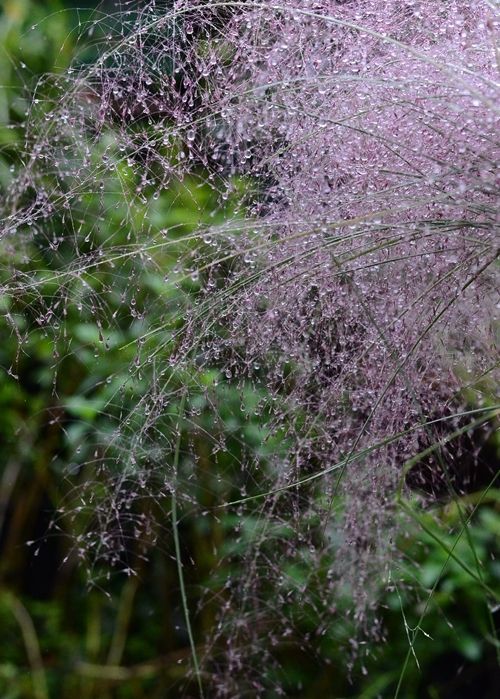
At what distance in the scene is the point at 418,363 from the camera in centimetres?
70

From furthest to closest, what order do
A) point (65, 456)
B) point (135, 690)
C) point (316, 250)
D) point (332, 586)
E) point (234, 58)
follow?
point (65, 456), point (135, 690), point (332, 586), point (234, 58), point (316, 250)

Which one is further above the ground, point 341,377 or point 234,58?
point 234,58

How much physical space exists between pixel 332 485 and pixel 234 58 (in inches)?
A: 14.6

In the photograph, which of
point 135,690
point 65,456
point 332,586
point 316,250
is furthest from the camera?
point 65,456

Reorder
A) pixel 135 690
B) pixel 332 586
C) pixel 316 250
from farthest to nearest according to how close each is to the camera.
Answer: pixel 135 690
pixel 332 586
pixel 316 250

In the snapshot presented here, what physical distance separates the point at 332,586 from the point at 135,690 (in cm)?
89

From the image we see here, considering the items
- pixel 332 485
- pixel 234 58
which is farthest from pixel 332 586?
pixel 234 58

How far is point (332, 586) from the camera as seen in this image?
92 cm

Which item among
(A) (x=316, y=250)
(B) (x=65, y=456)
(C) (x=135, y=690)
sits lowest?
(C) (x=135, y=690)

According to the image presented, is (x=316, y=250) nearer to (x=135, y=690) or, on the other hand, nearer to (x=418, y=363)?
(x=418, y=363)

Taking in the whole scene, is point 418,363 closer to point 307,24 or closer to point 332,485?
point 332,485

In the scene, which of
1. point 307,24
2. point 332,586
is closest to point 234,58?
point 307,24

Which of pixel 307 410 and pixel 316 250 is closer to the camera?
pixel 316 250

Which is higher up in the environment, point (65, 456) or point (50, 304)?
point (50, 304)
